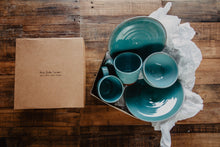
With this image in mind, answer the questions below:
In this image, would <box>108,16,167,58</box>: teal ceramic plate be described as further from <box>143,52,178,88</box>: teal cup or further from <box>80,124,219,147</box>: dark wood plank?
<box>80,124,219,147</box>: dark wood plank

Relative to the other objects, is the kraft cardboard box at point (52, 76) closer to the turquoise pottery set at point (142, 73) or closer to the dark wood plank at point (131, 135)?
the turquoise pottery set at point (142, 73)


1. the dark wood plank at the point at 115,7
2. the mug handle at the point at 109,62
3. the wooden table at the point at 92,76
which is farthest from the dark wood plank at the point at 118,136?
the dark wood plank at the point at 115,7

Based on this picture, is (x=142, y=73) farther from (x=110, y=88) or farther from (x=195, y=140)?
(x=195, y=140)

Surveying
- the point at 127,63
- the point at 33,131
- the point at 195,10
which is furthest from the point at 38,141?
the point at 195,10

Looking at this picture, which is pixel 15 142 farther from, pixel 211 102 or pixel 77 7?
pixel 211 102

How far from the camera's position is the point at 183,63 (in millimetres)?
666

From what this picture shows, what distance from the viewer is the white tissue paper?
2.16 feet

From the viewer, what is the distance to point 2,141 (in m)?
0.80

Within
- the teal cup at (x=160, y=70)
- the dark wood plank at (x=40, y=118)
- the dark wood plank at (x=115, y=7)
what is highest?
the dark wood plank at (x=115, y=7)

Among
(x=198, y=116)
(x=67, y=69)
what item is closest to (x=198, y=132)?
(x=198, y=116)

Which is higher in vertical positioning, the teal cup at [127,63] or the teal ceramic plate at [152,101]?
the teal cup at [127,63]

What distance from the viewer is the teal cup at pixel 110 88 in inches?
24.0

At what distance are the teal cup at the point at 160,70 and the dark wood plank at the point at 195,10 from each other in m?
0.38

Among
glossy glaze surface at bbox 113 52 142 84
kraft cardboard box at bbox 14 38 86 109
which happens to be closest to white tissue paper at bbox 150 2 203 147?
glossy glaze surface at bbox 113 52 142 84
